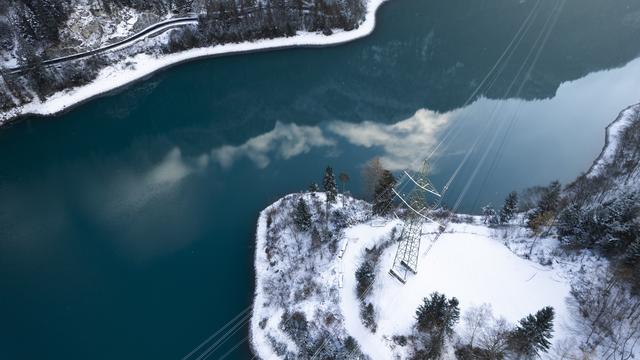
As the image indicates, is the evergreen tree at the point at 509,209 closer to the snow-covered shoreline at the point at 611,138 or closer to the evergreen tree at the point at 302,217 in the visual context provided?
the snow-covered shoreline at the point at 611,138

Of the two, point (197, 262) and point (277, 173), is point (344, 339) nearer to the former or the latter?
point (197, 262)

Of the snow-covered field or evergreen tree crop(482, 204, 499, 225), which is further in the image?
evergreen tree crop(482, 204, 499, 225)

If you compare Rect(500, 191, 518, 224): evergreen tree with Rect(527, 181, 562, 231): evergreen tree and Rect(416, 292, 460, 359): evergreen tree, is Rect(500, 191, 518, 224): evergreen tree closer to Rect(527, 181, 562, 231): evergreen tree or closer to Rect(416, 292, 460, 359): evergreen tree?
Rect(527, 181, 562, 231): evergreen tree

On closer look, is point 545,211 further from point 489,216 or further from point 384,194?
point 384,194

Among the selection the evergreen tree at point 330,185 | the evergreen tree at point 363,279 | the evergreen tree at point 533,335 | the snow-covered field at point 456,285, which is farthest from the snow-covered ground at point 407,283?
the evergreen tree at point 330,185

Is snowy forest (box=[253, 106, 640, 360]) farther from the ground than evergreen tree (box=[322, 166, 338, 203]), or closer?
closer

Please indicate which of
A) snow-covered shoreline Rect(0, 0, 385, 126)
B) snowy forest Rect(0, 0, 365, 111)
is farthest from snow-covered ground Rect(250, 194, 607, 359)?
snowy forest Rect(0, 0, 365, 111)
